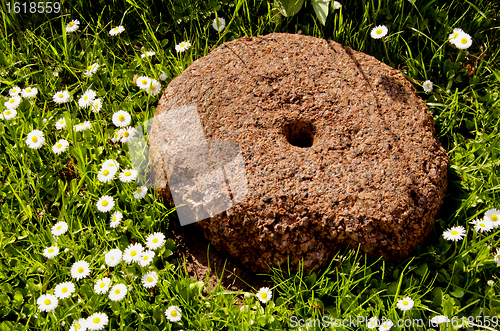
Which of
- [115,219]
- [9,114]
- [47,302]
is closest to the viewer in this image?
[47,302]

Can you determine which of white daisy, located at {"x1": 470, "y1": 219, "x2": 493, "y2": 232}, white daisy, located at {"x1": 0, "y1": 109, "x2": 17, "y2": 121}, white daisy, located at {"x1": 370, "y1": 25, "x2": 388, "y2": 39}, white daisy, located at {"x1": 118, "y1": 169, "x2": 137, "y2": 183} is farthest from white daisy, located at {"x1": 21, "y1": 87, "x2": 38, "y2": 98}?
white daisy, located at {"x1": 470, "y1": 219, "x2": 493, "y2": 232}

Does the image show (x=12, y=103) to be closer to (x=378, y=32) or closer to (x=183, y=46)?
(x=183, y=46)

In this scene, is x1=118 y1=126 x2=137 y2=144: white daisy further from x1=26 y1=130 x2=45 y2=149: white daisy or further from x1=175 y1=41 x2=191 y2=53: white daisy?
x1=175 y1=41 x2=191 y2=53: white daisy

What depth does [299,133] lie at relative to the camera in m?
2.13

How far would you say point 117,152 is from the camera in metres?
2.22

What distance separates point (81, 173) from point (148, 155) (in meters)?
0.35

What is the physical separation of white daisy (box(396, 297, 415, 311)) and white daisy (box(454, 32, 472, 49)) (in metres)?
1.54

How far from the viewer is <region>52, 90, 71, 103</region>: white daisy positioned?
241 cm

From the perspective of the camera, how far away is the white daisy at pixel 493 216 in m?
A: 1.86

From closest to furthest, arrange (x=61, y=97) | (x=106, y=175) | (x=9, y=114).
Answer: (x=106, y=175), (x=9, y=114), (x=61, y=97)

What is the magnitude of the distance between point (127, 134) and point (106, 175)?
26 cm

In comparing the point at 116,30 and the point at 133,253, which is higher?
the point at 116,30

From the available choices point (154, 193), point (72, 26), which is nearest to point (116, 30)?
point (72, 26)

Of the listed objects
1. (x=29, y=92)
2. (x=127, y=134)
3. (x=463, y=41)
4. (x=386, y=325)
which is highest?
(x=463, y=41)
